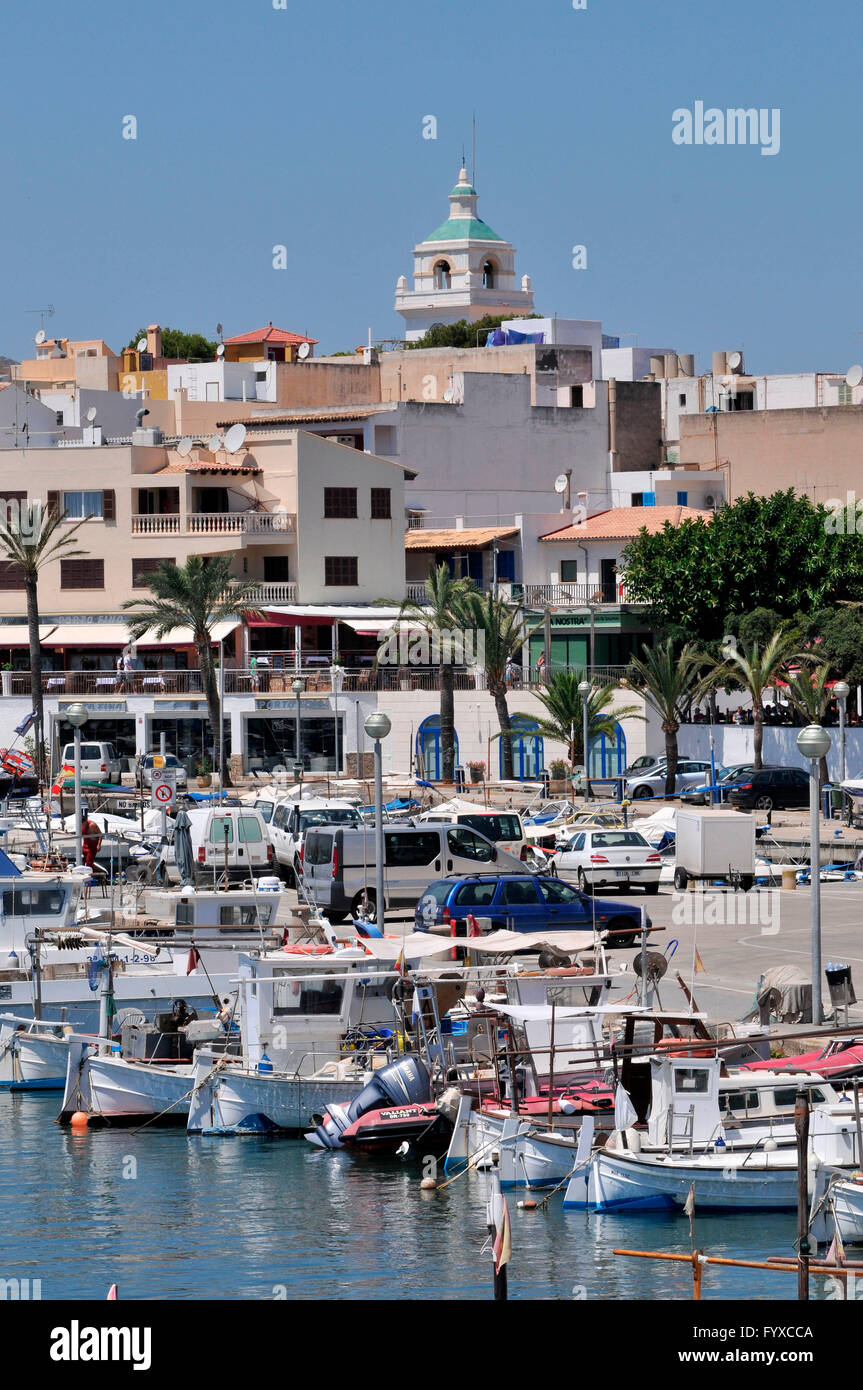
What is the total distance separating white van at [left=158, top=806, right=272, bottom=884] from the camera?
3816 cm

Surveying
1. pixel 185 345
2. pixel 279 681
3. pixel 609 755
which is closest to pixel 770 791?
pixel 609 755

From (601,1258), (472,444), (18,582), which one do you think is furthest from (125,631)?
(601,1258)

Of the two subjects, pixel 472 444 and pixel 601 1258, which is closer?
pixel 601 1258

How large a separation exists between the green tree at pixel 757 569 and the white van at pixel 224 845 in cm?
2940

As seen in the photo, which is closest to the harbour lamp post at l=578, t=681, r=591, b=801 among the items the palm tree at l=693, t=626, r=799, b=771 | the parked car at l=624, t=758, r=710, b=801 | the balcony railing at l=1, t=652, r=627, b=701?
the parked car at l=624, t=758, r=710, b=801

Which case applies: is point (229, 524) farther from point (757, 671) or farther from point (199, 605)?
point (757, 671)

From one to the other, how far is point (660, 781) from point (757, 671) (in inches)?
169

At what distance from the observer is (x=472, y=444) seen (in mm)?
86312

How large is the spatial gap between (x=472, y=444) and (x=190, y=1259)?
69.8 m

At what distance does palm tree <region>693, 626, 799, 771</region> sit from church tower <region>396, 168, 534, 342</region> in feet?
261

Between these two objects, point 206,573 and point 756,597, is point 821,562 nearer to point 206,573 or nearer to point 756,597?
point 756,597

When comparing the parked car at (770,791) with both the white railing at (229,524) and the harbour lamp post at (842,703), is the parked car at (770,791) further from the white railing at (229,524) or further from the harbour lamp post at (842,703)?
the white railing at (229,524)

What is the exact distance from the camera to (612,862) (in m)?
38.5

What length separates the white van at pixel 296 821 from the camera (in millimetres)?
39438
